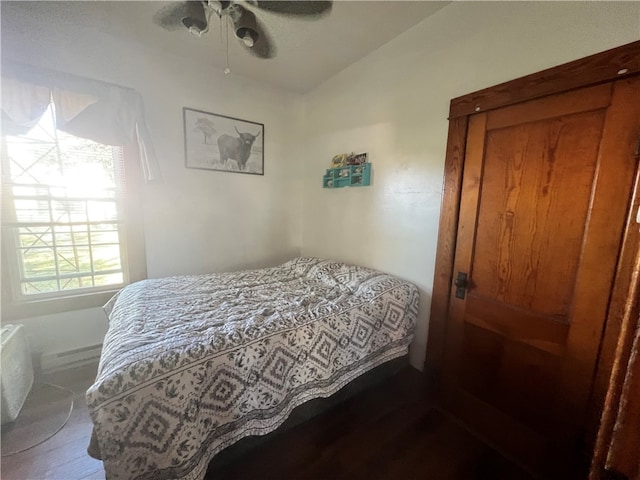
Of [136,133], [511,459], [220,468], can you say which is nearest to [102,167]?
[136,133]

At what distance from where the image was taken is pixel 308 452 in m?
1.39

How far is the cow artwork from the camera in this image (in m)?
2.63

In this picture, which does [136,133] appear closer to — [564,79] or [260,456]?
[260,456]

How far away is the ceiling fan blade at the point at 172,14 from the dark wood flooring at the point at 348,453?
7.51 ft

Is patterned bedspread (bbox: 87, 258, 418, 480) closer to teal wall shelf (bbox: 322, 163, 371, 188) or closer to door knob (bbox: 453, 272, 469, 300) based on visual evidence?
door knob (bbox: 453, 272, 469, 300)

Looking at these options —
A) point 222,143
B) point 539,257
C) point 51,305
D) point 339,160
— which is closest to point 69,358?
point 51,305

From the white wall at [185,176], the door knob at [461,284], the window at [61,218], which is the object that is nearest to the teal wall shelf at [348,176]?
the white wall at [185,176]

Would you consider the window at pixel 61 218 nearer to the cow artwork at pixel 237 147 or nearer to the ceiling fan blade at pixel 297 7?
the cow artwork at pixel 237 147

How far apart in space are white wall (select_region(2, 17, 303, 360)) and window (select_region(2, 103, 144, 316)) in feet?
0.71

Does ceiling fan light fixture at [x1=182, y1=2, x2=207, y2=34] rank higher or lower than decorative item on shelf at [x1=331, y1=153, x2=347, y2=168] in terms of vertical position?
higher

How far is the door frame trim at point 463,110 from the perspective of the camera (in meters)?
1.09

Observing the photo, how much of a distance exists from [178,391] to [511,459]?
1.82 metres

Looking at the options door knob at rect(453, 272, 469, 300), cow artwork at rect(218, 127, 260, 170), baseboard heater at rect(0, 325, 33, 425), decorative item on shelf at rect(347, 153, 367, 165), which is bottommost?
baseboard heater at rect(0, 325, 33, 425)

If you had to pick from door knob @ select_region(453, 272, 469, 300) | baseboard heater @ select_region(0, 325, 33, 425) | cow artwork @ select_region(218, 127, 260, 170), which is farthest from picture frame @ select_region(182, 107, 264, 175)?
door knob @ select_region(453, 272, 469, 300)
